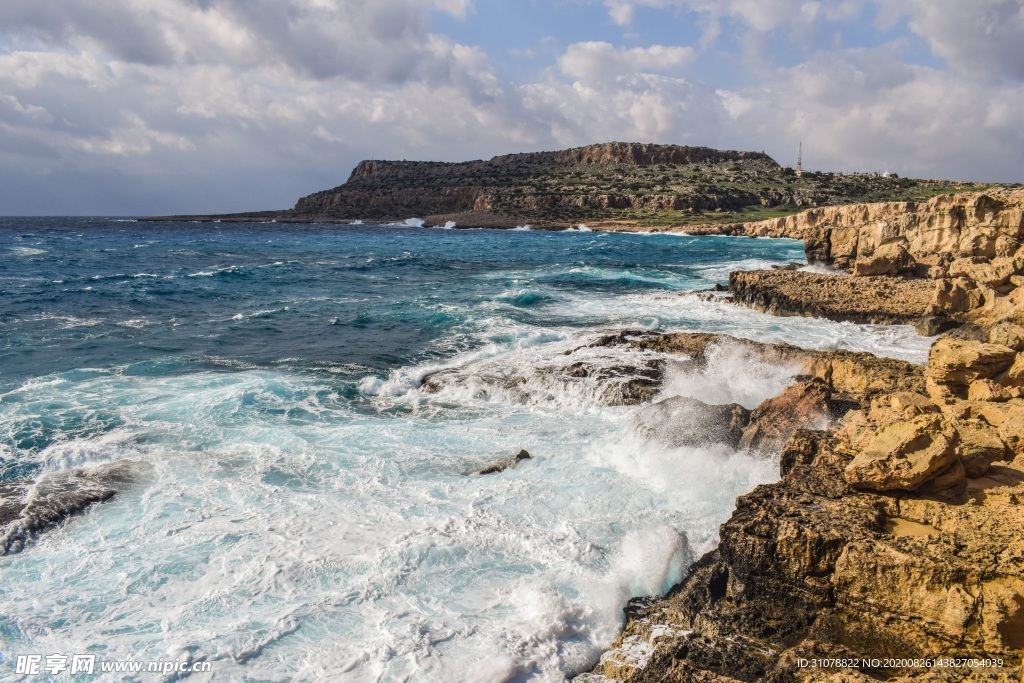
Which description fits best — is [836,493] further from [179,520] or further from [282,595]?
[179,520]

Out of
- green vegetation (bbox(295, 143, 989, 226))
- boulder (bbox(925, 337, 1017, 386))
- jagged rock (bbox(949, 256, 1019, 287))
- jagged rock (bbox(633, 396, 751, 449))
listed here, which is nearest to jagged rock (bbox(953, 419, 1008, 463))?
boulder (bbox(925, 337, 1017, 386))

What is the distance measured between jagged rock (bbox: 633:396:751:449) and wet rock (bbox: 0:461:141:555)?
8.44m

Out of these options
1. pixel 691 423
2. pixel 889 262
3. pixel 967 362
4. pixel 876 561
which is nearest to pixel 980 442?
pixel 876 561

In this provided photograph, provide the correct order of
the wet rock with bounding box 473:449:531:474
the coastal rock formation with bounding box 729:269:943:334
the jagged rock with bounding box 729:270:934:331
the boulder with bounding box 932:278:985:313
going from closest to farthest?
the wet rock with bounding box 473:449:531:474, the boulder with bounding box 932:278:985:313, the coastal rock formation with bounding box 729:269:943:334, the jagged rock with bounding box 729:270:934:331

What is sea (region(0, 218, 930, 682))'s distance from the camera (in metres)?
6.12

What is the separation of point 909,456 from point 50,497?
11.0 meters

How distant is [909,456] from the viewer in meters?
5.79

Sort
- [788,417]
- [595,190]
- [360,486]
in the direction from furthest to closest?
[595,190] → [360,486] → [788,417]

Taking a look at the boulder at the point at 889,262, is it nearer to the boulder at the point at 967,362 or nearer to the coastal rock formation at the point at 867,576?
the boulder at the point at 967,362

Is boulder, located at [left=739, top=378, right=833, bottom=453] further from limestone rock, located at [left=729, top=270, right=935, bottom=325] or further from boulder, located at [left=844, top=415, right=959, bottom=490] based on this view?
limestone rock, located at [left=729, top=270, right=935, bottom=325]

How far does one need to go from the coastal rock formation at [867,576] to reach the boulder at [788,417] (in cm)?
203

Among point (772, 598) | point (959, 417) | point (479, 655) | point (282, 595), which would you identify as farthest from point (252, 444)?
point (959, 417)

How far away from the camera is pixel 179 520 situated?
8320 mm

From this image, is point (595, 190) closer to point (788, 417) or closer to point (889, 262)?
point (889, 262)
